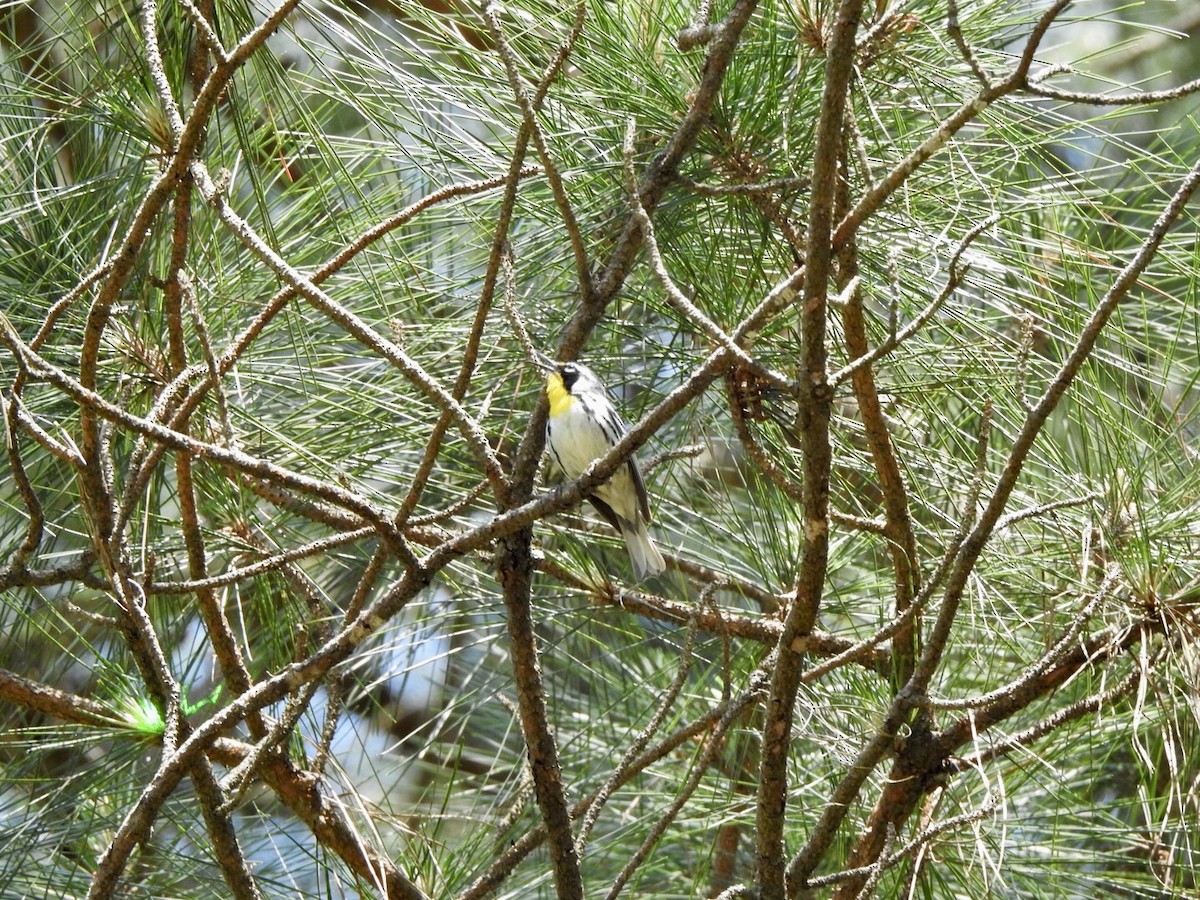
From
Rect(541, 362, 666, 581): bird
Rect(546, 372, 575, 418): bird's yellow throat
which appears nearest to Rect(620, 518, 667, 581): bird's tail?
Rect(541, 362, 666, 581): bird

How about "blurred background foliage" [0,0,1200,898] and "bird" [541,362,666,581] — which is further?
"bird" [541,362,666,581]

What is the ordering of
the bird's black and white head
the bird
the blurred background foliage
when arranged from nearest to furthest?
the blurred background foliage → the bird's black and white head → the bird

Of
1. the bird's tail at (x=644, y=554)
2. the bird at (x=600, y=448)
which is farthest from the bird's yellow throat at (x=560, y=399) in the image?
the bird's tail at (x=644, y=554)

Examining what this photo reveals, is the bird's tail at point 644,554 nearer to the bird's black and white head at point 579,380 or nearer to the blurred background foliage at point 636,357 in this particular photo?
the blurred background foliage at point 636,357

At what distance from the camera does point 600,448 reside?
6.66ft

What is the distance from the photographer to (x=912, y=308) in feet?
4.96

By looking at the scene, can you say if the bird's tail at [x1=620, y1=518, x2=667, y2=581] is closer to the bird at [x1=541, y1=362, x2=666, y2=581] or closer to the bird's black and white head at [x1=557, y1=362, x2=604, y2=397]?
the bird at [x1=541, y1=362, x2=666, y2=581]

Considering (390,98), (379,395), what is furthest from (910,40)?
(379,395)

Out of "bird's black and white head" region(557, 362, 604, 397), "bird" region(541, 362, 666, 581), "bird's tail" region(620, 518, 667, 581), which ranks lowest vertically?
"bird's tail" region(620, 518, 667, 581)

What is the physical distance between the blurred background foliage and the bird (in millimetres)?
57

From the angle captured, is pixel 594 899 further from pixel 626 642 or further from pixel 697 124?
pixel 697 124

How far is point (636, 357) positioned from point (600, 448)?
0.36 metres

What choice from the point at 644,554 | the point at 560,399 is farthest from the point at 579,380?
the point at 644,554

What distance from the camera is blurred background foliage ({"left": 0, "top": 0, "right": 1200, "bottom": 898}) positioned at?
141 cm
